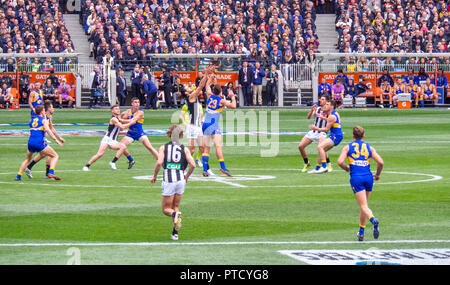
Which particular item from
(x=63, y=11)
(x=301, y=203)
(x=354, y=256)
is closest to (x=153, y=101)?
(x=63, y=11)

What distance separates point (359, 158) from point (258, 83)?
1370 inches

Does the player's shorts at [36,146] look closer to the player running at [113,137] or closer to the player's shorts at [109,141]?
the player running at [113,137]

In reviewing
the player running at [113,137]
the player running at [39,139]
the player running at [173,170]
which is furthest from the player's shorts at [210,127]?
the player running at [173,170]

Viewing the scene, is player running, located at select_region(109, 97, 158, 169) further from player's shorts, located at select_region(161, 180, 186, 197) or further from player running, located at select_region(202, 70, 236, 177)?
player's shorts, located at select_region(161, 180, 186, 197)

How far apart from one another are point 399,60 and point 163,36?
509 inches

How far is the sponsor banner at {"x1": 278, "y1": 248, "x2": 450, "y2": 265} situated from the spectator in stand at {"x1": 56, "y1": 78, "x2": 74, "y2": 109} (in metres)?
37.2

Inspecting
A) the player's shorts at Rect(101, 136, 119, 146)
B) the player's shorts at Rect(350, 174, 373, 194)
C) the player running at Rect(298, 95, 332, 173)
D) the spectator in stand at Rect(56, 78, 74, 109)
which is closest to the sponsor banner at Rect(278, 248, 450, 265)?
the player's shorts at Rect(350, 174, 373, 194)

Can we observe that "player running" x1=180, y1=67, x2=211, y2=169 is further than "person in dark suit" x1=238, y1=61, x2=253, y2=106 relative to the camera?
No

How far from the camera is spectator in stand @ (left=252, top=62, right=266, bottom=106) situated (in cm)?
4700

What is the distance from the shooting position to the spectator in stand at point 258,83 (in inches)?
1850

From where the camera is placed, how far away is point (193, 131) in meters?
22.3

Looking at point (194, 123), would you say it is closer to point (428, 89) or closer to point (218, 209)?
point (218, 209)
